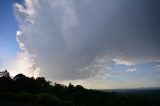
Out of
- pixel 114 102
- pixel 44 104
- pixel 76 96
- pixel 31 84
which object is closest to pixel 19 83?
pixel 31 84

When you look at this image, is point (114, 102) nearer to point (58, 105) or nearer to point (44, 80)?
point (44, 80)

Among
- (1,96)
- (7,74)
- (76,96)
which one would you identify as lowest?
(1,96)

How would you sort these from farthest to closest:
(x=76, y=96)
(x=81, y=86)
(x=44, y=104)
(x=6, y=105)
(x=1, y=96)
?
(x=81, y=86) → (x=76, y=96) → (x=1, y=96) → (x=44, y=104) → (x=6, y=105)

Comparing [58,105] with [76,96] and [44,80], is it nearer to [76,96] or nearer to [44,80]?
[76,96]

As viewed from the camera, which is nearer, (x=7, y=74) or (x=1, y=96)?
(x=1, y=96)

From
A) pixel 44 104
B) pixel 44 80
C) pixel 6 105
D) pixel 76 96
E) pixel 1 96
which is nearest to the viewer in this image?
pixel 6 105

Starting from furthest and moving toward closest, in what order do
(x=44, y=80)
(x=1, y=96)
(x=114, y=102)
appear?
(x=44, y=80) → (x=114, y=102) → (x=1, y=96)

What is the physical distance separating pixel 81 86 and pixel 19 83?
26.4m

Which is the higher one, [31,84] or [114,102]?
[31,84]

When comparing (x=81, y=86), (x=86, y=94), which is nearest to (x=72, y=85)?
(x=81, y=86)

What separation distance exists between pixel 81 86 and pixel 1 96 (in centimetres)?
4956

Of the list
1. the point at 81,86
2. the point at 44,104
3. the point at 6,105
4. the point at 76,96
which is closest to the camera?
the point at 6,105

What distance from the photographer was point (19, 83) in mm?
51656

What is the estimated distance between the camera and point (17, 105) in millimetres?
17453
